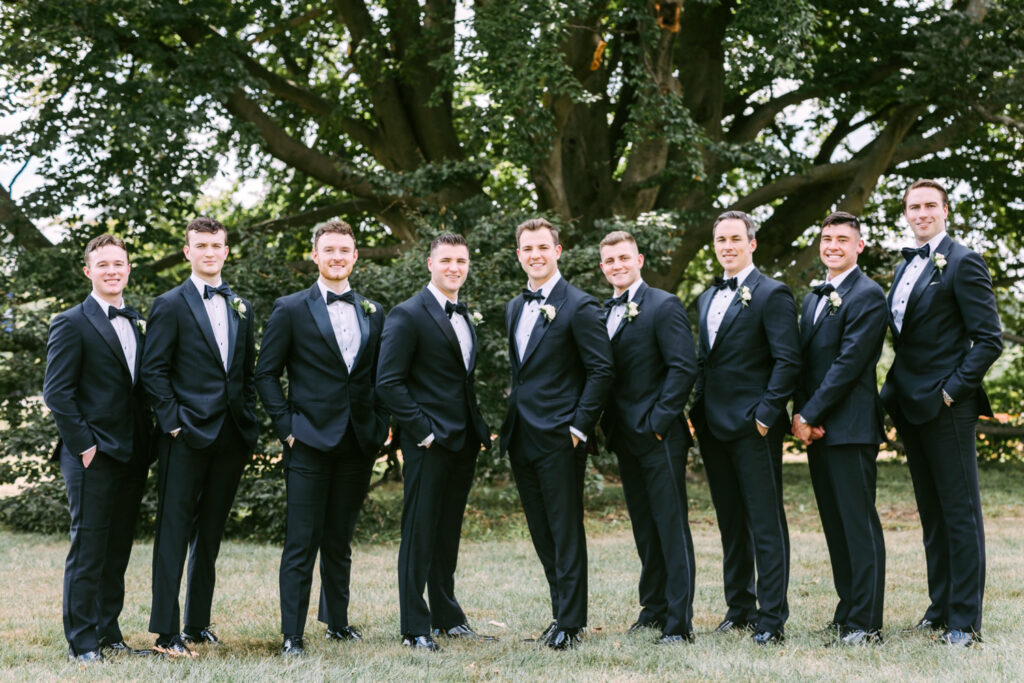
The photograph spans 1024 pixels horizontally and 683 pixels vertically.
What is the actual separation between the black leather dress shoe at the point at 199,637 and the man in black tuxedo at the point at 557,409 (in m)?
1.91

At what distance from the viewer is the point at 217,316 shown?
5.45 m

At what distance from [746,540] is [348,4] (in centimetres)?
1129

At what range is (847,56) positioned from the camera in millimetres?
14914

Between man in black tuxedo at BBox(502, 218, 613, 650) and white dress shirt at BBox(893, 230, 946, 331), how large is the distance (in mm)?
1702

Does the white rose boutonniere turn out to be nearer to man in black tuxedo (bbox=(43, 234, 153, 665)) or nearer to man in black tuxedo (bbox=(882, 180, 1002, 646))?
man in black tuxedo (bbox=(43, 234, 153, 665))

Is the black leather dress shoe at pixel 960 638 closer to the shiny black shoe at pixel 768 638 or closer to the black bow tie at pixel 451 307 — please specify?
the shiny black shoe at pixel 768 638

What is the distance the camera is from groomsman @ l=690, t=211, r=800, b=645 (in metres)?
5.35

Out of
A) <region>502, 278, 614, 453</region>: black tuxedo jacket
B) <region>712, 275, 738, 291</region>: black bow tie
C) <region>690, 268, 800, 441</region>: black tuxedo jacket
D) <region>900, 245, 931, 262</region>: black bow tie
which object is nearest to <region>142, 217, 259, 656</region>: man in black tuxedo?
<region>502, 278, 614, 453</region>: black tuxedo jacket

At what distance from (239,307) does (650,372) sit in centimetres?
238

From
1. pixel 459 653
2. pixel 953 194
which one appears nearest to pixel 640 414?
pixel 459 653

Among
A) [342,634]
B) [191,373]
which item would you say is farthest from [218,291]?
[342,634]

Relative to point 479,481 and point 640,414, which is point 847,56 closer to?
point 479,481

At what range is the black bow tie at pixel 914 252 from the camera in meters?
5.49

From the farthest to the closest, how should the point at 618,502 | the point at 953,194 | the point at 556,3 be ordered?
1. the point at 953,194
2. the point at 618,502
3. the point at 556,3
